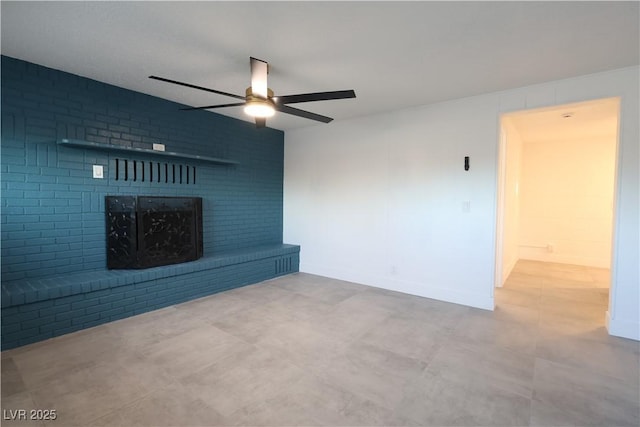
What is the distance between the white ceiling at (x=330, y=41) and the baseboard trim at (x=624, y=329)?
2.37m

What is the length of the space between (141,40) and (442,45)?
2.38 meters

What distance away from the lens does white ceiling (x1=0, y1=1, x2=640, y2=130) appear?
1.99 m

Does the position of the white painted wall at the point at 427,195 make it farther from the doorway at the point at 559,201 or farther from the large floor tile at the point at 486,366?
the doorway at the point at 559,201

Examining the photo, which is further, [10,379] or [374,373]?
[374,373]

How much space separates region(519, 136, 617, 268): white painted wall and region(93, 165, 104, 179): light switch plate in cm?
748

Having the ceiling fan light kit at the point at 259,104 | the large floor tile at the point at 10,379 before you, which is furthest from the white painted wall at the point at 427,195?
the large floor tile at the point at 10,379

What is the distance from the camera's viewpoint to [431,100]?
378cm

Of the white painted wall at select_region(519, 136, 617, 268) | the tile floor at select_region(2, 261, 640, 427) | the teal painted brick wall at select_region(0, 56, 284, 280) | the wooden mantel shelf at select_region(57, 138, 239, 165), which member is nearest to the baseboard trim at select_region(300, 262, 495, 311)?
the tile floor at select_region(2, 261, 640, 427)

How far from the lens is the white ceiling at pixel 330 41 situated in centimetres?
199

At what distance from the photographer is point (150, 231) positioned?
3508 mm

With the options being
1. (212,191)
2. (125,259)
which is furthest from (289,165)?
(125,259)

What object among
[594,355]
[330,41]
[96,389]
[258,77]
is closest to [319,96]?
[330,41]

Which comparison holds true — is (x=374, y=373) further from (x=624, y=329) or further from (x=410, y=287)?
(x=624, y=329)

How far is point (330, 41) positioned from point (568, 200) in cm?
632
